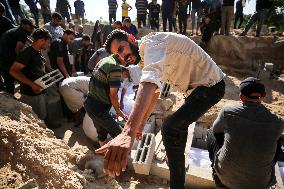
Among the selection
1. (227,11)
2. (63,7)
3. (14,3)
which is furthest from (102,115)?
(63,7)

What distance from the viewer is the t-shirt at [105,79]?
3.33 meters

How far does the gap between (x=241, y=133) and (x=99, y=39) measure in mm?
6565

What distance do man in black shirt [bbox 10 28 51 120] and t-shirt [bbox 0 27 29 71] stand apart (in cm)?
50

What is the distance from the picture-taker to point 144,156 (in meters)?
3.80

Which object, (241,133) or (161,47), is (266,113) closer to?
(241,133)

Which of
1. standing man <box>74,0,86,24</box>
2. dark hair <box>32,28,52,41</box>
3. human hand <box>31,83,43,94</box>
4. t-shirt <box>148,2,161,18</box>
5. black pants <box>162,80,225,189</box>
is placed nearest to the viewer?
black pants <box>162,80,225,189</box>

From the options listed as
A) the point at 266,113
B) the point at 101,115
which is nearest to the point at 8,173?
the point at 101,115

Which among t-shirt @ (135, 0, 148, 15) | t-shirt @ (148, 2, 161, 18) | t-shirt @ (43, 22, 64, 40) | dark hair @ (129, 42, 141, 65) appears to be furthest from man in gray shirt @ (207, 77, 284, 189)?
t-shirt @ (148, 2, 161, 18)

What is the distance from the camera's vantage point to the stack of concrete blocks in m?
3.69

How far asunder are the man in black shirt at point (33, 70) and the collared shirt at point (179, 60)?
9.10ft

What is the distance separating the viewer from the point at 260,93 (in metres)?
2.43

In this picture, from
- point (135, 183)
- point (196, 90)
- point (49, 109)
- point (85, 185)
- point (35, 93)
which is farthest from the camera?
point (49, 109)

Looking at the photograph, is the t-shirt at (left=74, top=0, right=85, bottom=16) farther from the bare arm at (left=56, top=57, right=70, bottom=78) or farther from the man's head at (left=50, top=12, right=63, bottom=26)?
the bare arm at (left=56, top=57, right=70, bottom=78)

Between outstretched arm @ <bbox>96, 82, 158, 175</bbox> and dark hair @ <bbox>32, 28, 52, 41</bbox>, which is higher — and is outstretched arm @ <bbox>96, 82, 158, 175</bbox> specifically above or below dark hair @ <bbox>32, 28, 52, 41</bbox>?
below
